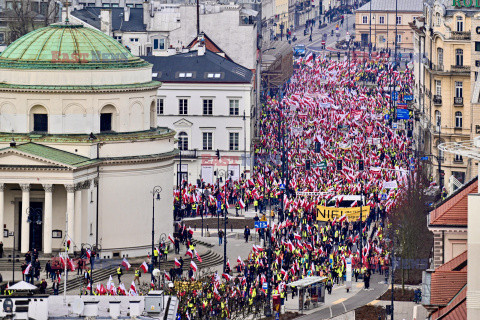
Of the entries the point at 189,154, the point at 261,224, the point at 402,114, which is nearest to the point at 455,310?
the point at 261,224

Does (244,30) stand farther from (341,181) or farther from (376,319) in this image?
(376,319)

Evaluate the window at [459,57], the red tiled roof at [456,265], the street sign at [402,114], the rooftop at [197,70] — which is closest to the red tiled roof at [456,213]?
the red tiled roof at [456,265]

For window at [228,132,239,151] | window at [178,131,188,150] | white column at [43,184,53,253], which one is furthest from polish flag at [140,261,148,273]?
window at [228,132,239,151]

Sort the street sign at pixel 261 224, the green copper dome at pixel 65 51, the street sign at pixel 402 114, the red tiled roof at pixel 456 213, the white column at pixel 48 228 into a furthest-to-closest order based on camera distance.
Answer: the street sign at pixel 402 114 → the street sign at pixel 261 224 → the green copper dome at pixel 65 51 → the white column at pixel 48 228 → the red tiled roof at pixel 456 213

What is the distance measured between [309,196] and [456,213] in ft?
207

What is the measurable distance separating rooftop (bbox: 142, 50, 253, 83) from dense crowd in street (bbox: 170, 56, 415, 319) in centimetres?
719

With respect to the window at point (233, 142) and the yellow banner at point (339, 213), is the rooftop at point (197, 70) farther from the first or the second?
the yellow banner at point (339, 213)

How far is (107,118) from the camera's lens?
129625 millimetres

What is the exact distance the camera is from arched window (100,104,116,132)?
424 feet

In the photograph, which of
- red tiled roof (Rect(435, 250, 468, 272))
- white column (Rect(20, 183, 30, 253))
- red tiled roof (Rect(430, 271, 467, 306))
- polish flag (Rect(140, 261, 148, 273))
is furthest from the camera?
white column (Rect(20, 183, 30, 253))

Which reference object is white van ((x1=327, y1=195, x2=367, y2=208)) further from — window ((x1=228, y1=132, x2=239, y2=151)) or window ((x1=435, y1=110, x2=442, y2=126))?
window ((x1=228, y1=132, x2=239, y2=151))

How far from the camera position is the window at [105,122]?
424 feet

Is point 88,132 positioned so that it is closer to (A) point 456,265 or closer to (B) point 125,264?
(B) point 125,264

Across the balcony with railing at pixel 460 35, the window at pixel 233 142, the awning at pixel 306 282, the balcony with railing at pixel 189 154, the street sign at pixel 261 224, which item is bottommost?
the awning at pixel 306 282
